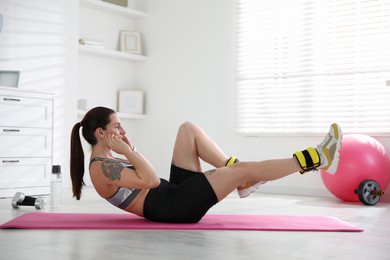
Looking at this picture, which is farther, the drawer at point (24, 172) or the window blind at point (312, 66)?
the window blind at point (312, 66)

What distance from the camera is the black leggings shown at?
289 cm

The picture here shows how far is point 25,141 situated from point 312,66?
2746 millimetres

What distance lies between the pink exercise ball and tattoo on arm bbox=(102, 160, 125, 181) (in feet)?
7.63

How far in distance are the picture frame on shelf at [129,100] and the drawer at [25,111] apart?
1.52m

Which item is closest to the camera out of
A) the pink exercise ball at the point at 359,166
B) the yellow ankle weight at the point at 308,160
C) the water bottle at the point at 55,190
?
the yellow ankle weight at the point at 308,160

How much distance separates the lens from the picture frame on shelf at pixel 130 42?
22.0 feet

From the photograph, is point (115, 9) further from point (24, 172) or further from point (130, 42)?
point (24, 172)

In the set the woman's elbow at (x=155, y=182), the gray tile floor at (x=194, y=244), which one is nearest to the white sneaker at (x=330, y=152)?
the gray tile floor at (x=194, y=244)

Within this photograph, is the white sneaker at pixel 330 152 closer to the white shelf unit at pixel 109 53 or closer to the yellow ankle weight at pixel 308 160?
the yellow ankle weight at pixel 308 160

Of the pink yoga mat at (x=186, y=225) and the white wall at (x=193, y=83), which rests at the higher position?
the white wall at (x=193, y=83)

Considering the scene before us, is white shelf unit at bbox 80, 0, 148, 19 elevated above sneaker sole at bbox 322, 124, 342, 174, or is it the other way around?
white shelf unit at bbox 80, 0, 148, 19

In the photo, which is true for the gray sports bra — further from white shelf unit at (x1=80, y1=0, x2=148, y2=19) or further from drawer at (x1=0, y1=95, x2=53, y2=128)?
white shelf unit at (x1=80, y1=0, x2=148, y2=19)

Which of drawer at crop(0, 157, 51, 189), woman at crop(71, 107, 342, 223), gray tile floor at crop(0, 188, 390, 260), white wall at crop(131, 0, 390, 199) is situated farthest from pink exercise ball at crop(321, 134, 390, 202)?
drawer at crop(0, 157, 51, 189)

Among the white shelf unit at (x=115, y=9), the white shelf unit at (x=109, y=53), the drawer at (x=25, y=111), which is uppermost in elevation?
the white shelf unit at (x=115, y=9)
